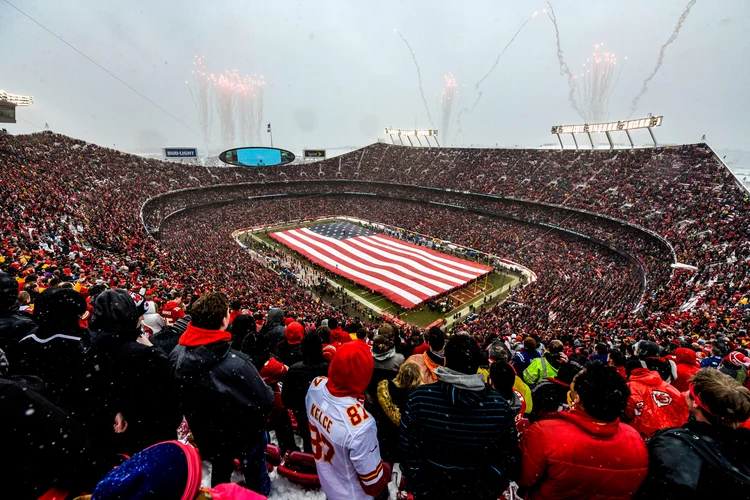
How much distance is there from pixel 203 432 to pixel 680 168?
4098cm

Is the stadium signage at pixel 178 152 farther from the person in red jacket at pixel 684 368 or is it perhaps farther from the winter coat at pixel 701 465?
the winter coat at pixel 701 465

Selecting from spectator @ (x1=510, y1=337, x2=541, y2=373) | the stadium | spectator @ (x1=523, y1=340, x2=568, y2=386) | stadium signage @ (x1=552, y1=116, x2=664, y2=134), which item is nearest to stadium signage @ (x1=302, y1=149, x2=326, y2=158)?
the stadium

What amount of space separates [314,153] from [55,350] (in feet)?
205

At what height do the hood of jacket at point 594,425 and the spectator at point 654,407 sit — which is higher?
the hood of jacket at point 594,425

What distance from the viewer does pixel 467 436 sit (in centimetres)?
218

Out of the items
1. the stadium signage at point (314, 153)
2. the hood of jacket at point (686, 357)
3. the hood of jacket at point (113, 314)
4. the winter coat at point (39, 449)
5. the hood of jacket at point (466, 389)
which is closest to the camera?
the winter coat at point (39, 449)

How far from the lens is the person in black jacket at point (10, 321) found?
9.62 feet

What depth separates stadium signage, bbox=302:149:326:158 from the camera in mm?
61031

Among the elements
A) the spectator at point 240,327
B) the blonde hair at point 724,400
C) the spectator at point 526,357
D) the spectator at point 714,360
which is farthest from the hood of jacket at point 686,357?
the spectator at point 240,327

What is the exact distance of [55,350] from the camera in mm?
2467

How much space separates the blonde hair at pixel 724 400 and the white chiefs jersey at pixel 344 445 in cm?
217

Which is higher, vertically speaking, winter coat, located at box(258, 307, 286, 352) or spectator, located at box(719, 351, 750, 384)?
winter coat, located at box(258, 307, 286, 352)

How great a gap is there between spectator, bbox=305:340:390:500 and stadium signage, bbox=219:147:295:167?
57.0m

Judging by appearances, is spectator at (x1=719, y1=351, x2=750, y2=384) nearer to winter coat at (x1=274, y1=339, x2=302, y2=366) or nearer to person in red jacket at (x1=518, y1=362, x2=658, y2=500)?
person in red jacket at (x1=518, y1=362, x2=658, y2=500)
